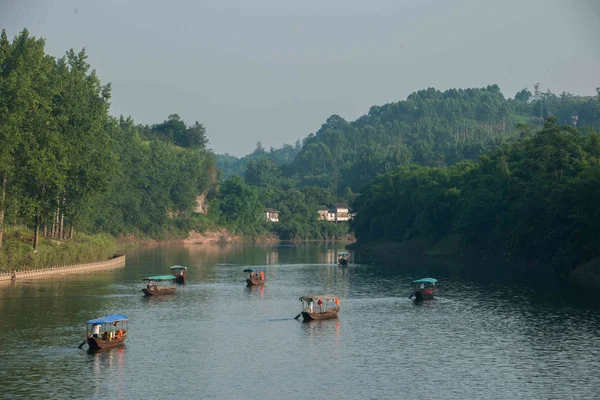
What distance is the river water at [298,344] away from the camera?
60562 millimetres

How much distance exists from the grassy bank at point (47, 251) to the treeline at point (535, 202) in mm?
76551

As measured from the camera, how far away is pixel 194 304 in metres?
104

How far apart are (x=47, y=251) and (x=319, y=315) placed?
196 ft

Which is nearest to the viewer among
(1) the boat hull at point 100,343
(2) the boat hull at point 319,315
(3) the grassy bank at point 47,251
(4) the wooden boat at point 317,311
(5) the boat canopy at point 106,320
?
(1) the boat hull at point 100,343

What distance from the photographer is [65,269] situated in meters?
135

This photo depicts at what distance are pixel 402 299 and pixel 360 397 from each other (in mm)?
53049

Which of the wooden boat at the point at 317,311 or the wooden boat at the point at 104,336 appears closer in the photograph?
the wooden boat at the point at 104,336

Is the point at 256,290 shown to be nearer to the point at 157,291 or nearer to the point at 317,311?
the point at 157,291

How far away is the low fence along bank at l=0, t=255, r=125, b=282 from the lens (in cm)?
11801

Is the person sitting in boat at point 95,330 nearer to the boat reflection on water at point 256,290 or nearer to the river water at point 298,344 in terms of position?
the river water at point 298,344

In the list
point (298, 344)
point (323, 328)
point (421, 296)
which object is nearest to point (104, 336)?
point (298, 344)

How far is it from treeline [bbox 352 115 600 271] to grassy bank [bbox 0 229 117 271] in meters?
76.6

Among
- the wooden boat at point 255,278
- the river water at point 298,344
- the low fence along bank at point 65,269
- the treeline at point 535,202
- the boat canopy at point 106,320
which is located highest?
the treeline at point 535,202

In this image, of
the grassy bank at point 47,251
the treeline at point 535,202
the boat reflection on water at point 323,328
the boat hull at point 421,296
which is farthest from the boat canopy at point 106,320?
the treeline at point 535,202
